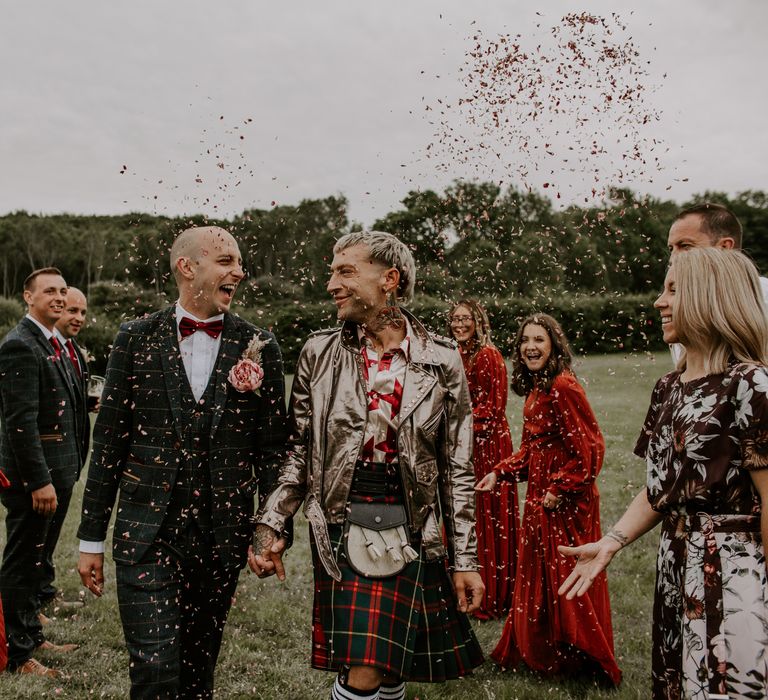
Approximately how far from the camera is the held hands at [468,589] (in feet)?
11.3

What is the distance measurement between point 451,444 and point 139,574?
163 centimetres

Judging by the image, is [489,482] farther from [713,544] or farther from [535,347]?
[713,544]

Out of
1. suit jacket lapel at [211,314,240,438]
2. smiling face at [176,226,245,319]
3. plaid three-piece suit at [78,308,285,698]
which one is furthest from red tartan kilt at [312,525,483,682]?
smiling face at [176,226,245,319]

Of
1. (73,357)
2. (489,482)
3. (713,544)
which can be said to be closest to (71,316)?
(73,357)

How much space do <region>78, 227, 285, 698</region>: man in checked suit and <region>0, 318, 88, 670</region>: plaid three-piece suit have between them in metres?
1.75

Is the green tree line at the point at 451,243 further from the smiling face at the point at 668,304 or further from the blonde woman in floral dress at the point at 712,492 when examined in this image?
the blonde woman in floral dress at the point at 712,492

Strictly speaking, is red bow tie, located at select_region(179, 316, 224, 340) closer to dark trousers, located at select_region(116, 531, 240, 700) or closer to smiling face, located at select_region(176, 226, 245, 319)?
smiling face, located at select_region(176, 226, 245, 319)

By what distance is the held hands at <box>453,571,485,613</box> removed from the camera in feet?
11.3

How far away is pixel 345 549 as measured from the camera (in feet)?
10.9

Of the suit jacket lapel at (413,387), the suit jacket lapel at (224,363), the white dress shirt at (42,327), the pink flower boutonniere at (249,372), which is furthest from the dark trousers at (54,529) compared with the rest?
the suit jacket lapel at (413,387)

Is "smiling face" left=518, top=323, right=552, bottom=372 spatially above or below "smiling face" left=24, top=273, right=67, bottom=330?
below

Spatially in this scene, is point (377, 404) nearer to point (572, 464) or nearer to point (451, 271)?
point (572, 464)

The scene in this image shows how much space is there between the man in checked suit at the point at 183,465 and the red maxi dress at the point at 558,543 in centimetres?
221

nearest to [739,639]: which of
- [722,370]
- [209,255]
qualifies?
[722,370]
